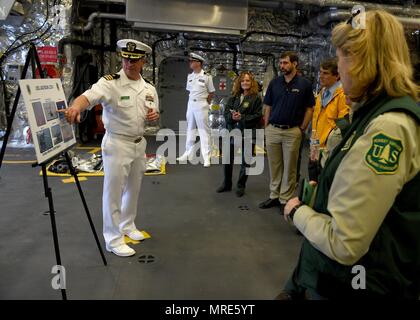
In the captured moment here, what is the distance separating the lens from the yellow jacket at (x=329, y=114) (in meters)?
2.86

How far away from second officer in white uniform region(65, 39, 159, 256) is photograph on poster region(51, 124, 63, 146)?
0.41 m

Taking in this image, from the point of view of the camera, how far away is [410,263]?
886 mm

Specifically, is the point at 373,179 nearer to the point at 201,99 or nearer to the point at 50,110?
the point at 50,110

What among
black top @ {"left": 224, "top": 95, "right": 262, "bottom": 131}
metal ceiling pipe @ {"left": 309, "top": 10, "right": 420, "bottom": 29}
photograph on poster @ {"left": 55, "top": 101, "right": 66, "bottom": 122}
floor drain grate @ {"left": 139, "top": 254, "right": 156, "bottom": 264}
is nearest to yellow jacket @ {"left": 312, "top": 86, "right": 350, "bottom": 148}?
black top @ {"left": 224, "top": 95, "right": 262, "bottom": 131}

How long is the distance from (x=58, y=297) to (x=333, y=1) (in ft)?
21.0

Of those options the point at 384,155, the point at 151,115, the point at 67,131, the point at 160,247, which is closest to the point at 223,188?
the point at 160,247

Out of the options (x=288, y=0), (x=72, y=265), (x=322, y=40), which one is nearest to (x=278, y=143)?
(x=72, y=265)

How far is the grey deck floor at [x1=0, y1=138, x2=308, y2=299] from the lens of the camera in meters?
2.19

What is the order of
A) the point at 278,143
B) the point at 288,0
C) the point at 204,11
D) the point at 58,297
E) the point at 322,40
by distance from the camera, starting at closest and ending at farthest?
1. the point at 58,297
2. the point at 278,143
3. the point at 288,0
4. the point at 204,11
5. the point at 322,40

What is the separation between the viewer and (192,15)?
6438 millimetres

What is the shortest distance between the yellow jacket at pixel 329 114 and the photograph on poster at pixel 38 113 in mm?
2215

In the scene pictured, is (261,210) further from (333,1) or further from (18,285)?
(333,1)

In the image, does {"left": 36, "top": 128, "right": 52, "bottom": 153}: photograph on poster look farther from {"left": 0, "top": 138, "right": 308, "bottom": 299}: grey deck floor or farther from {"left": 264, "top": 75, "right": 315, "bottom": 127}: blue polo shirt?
{"left": 264, "top": 75, "right": 315, "bottom": 127}: blue polo shirt

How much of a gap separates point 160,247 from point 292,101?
1.99 m
